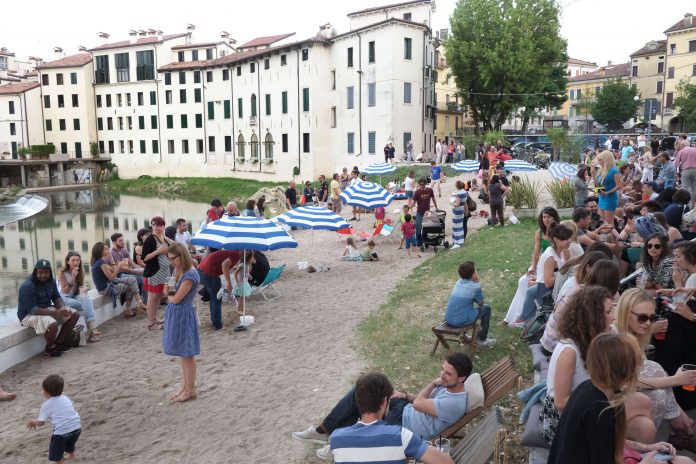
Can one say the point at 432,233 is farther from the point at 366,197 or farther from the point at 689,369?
the point at 689,369

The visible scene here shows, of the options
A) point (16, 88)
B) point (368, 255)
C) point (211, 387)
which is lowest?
point (211, 387)

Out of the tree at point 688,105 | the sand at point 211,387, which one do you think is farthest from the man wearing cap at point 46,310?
the tree at point 688,105

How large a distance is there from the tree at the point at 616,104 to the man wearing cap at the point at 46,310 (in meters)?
56.9

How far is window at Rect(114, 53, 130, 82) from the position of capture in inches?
2613

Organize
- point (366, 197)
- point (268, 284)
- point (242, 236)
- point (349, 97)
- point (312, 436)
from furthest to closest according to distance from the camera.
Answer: point (349, 97) → point (366, 197) → point (268, 284) → point (242, 236) → point (312, 436)

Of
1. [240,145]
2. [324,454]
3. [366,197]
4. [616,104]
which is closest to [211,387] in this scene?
[324,454]

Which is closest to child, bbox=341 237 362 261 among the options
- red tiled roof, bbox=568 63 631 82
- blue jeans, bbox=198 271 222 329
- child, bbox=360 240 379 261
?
child, bbox=360 240 379 261

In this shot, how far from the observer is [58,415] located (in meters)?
6.28

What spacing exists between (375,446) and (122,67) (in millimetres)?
70833

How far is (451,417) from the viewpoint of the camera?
5270 mm

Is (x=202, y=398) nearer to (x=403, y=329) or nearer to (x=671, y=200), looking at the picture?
(x=403, y=329)

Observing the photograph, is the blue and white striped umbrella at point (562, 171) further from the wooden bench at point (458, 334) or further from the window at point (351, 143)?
the window at point (351, 143)

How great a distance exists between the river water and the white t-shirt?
589 inches

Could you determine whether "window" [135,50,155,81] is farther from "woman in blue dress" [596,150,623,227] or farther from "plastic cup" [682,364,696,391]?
"plastic cup" [682,364,696,391]
